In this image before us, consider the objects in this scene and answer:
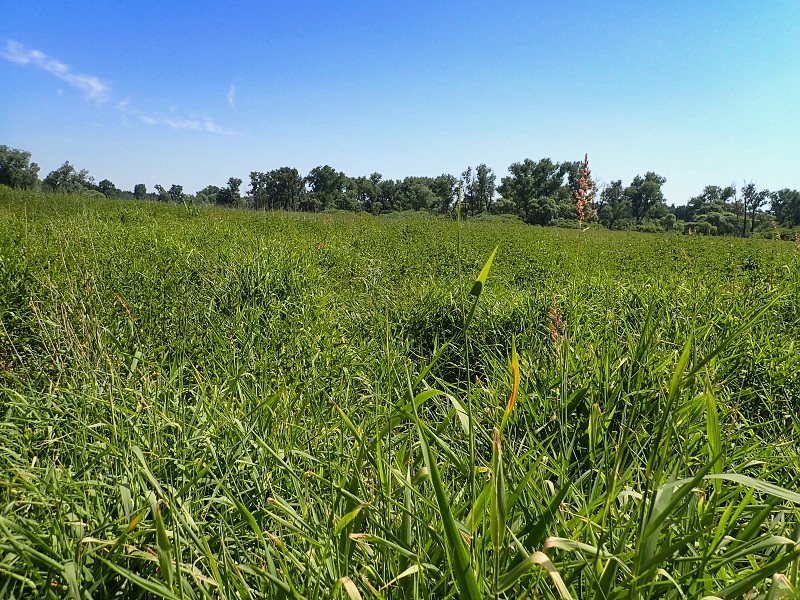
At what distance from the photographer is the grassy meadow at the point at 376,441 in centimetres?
100

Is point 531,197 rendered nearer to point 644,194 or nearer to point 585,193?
point 644,194

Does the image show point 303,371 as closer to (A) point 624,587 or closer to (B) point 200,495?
(B) point 200,495

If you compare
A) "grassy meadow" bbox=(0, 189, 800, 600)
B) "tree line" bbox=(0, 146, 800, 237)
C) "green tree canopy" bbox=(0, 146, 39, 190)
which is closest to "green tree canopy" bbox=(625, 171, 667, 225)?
"tree line" bbox=(0, 146, 800, 237)

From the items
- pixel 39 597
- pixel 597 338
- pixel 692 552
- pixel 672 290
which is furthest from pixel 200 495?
pixel 672 290

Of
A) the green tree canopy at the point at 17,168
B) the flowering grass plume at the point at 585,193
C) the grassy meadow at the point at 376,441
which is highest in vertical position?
the green tree canopy at the point at 17,168

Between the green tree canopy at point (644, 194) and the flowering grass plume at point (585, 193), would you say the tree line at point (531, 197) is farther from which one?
the flowering grass plume at point (585, 193)

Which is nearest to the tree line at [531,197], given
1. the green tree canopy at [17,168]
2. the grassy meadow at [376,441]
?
the green tree canopy at [17,168]

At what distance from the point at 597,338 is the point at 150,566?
9.82 feet

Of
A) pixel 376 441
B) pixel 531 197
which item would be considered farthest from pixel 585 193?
pixel 531 197

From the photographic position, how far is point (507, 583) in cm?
77

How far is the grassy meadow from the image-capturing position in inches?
39.5

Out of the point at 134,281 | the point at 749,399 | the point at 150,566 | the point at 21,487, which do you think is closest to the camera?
the point at 150,566

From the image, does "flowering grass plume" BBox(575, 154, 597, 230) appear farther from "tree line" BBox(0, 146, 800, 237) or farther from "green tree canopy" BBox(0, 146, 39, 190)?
"green tree canopy" BBox(0, 146, 39, 190)

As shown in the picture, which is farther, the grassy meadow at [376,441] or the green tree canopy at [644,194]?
the green tree canopy at [644,194]
